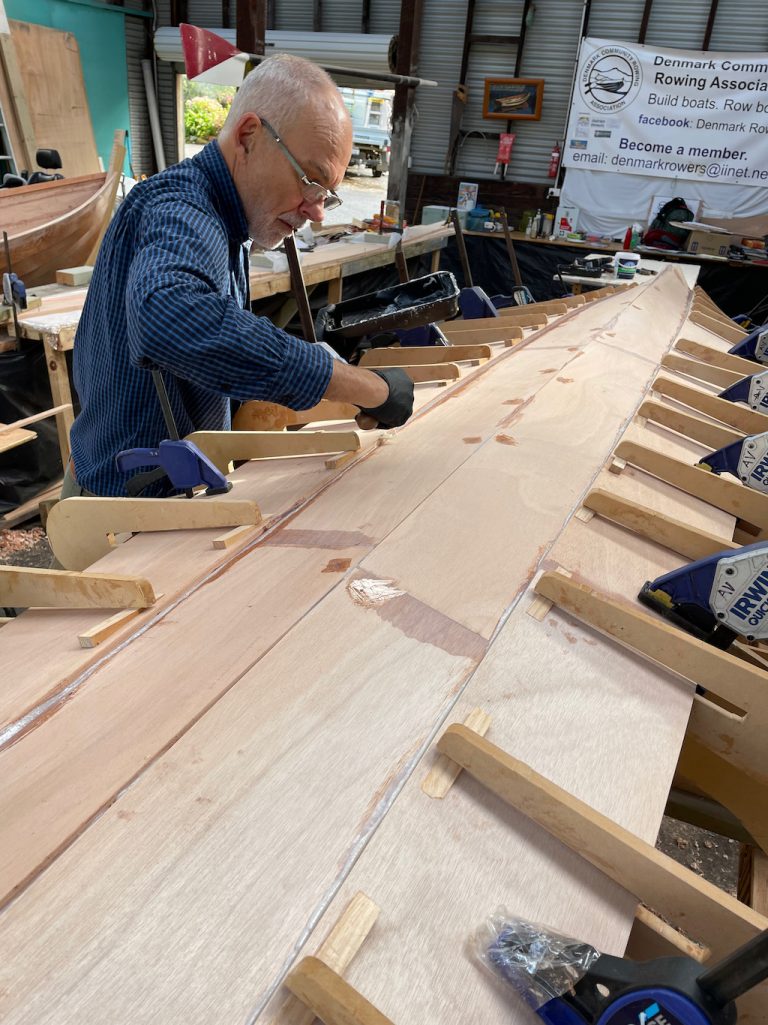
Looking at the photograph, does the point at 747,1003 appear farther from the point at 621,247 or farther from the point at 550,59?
the point at 550,59

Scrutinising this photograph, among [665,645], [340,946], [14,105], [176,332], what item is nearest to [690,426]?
[665,645]

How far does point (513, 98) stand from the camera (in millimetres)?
12336

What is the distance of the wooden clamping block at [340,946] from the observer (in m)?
0.77

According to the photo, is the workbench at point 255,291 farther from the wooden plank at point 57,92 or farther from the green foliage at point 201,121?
the green foliage at point 201,121

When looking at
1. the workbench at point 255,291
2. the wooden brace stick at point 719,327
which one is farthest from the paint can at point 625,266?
the workbench at point 255,291

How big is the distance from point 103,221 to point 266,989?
822cm

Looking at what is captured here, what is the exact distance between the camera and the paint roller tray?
3.96 metres

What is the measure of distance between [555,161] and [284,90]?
483 inches

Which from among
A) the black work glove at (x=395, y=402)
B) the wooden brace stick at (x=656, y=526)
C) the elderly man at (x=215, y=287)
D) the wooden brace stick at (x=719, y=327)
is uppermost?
the elderly man at (x=215, y=287)

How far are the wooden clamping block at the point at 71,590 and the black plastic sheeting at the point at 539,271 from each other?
10637 mm

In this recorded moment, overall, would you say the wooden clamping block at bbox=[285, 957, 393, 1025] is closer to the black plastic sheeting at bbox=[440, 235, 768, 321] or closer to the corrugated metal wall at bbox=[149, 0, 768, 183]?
the black plastic sheeting at bbox=[440, 235, 768, 321]

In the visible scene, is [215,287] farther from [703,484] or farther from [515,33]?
[515,33]

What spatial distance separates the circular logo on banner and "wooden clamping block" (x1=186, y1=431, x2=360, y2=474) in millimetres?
12004

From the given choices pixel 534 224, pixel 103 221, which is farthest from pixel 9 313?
pixel 534 224
